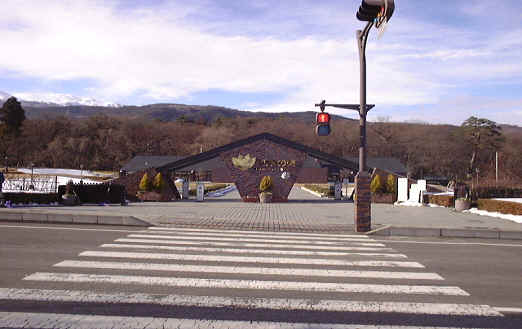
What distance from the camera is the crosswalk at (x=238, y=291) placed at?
5203mm

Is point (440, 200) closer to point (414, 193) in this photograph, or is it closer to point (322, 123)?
point (414, 193)

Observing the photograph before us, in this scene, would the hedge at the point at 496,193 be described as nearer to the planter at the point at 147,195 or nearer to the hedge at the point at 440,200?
the hedge at the point at 440,200

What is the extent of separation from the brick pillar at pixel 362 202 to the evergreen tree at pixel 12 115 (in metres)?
79.1

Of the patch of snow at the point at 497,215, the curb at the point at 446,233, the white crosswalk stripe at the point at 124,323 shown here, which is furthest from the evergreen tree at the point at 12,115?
the white crosswalk stripe at the point at 124,323

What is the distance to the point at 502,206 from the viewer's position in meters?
18.9

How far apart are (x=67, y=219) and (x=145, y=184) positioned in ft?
38.6

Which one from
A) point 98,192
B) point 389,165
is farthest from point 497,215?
point 389,165

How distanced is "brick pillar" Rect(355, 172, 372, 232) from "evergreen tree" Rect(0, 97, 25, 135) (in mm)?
79111

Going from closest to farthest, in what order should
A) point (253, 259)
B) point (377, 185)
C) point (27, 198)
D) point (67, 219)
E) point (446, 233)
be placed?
point (253, 259), point (446, 233), point (67, 219), point (27, 198), point (377, 185)

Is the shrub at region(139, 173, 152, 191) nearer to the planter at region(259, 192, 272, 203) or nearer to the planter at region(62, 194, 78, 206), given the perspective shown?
the planter at region(62, 194, 78, 206)

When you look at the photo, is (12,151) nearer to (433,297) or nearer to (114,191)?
(114,191)

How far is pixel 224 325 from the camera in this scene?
5.01 meters

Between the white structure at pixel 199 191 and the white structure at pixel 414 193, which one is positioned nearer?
the white structure at pixel 414 193

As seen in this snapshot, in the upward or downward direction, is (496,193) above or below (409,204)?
above
